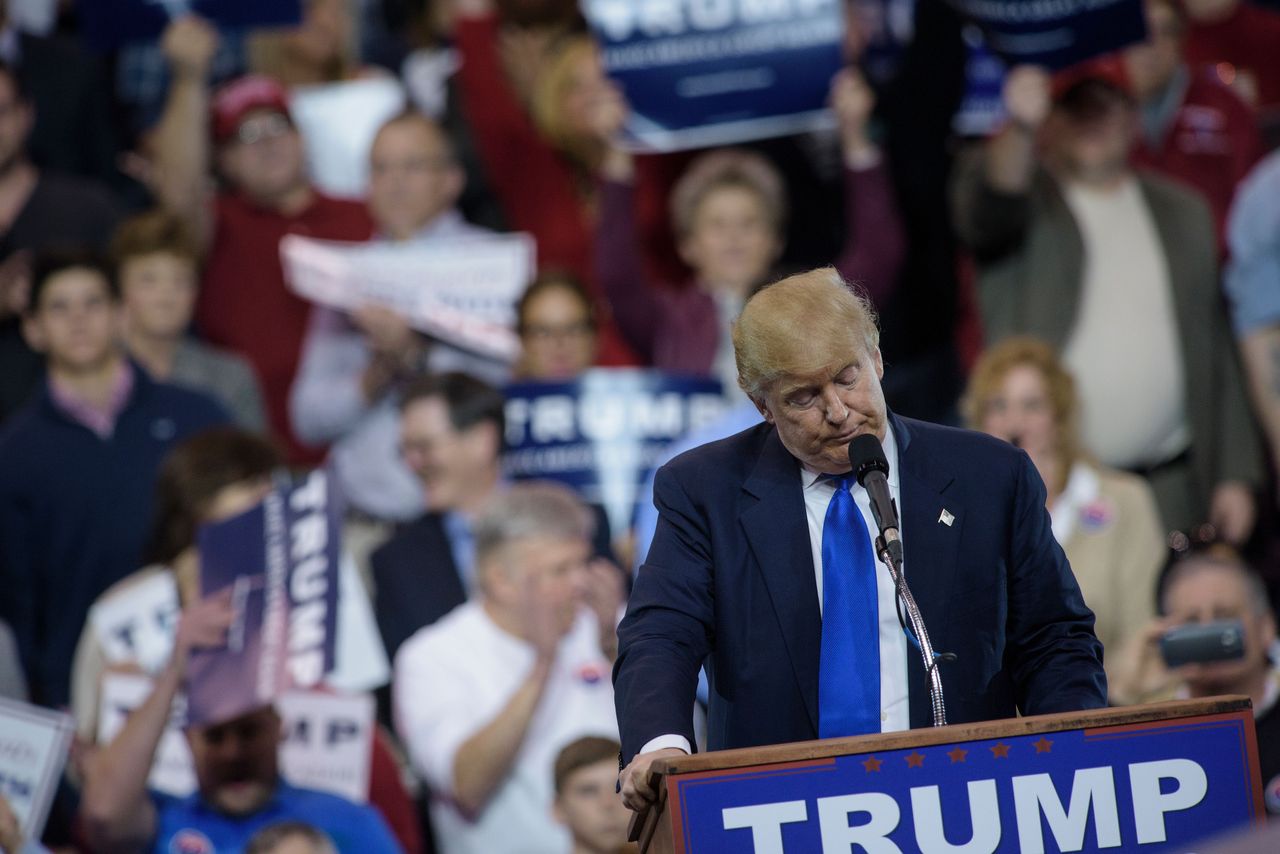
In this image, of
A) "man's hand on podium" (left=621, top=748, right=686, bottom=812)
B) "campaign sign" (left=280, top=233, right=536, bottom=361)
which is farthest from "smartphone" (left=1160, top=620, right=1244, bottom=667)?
"campaign sign" (left=280, top=233, right=536, bottom=361)

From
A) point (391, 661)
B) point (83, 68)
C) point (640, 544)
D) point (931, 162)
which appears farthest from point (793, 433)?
point (83, 68)

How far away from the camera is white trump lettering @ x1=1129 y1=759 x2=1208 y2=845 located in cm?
279

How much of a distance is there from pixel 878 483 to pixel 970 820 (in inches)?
19.5

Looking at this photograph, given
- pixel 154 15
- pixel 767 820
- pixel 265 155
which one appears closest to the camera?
pixel 767 820

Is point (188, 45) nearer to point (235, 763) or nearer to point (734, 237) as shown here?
point (734, 237)

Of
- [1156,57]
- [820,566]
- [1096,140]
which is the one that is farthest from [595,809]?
[1156,57]

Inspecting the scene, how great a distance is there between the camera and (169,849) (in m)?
4.88

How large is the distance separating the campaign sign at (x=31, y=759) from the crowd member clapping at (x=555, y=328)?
6.81ft

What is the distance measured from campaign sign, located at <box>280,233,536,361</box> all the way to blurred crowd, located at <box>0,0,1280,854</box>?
0.08 m

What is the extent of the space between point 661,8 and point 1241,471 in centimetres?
229

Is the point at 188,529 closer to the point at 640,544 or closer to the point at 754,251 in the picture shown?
the point at 640,544

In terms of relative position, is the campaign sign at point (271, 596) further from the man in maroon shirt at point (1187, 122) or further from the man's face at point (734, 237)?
the man in maroon shirt at point (1187, 122)

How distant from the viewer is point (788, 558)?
3.07 m

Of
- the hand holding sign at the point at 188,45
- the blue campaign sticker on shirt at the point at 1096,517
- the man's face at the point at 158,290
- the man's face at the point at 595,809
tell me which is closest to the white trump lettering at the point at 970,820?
the man's face at the point at 595,809
